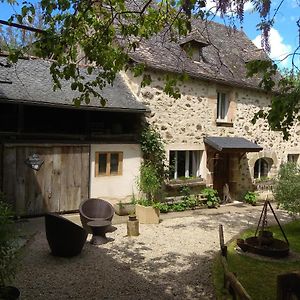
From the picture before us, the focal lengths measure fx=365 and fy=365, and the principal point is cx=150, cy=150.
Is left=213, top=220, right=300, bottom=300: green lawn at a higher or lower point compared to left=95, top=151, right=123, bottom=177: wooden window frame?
lower

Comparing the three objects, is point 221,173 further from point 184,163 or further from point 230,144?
point 184,163

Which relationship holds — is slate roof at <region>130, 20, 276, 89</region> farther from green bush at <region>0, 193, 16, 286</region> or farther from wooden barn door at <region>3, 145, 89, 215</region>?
green bush at <region>0, 193, 16, 286</region>

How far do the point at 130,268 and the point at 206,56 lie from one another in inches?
408

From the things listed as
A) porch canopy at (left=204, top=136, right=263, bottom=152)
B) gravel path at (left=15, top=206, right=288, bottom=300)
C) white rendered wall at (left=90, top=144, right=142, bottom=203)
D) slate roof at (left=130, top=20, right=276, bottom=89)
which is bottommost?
gravel path at (left=15, top=206, right=288, bottom=300)

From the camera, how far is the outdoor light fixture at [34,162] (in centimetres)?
988

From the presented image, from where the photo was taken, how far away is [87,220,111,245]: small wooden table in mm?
8000

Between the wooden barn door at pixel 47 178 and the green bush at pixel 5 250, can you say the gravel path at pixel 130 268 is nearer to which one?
the green bush at pixel 5 250

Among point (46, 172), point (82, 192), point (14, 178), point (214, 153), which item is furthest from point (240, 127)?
point (14, 178)

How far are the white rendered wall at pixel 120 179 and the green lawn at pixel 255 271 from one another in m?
4.43

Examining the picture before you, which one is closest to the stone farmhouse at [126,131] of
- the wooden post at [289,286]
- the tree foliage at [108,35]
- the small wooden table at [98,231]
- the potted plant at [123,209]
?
the potted plant at [123,209]

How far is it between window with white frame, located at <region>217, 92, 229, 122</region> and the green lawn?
705cm

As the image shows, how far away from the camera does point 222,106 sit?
14.4 metres

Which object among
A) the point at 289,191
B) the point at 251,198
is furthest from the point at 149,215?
the point at 251,198

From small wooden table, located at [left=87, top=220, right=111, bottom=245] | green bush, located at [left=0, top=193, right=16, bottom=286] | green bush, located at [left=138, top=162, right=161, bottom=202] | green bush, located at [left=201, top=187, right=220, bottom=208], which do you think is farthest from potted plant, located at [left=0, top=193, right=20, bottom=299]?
green bush, located at [left=201, top=187, right=220, bottom=208]
